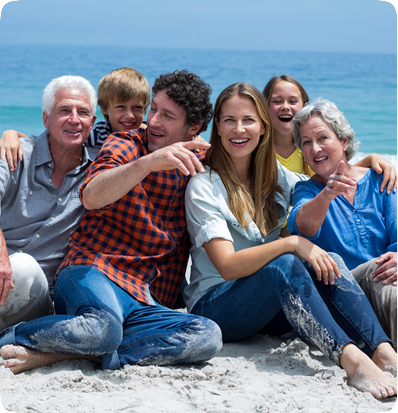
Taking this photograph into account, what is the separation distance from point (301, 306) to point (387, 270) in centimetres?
59

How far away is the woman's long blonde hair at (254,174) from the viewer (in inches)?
112

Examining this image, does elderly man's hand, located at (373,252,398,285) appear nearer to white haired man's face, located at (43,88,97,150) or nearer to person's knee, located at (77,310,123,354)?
person's knee, located at (77,310,123,354)

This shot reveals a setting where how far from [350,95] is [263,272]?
24.6m

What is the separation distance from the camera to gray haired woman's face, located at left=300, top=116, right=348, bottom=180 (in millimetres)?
2926

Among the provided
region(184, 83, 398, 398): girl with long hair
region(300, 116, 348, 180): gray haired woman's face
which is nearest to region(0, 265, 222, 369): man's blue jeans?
region(184, 83, 398, 398): girl with long hair

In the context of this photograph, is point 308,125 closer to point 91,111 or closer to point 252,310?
point 252,310

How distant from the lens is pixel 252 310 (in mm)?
2604

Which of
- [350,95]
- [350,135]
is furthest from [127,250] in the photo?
[350,95]

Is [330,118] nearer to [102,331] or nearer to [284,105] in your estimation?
[284,105]

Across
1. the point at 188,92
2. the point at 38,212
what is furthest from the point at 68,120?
the point at 188,92

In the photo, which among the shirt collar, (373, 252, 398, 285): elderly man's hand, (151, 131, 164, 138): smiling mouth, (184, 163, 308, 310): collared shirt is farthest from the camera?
the shirt collar

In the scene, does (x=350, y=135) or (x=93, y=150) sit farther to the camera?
(x=93, y=150)

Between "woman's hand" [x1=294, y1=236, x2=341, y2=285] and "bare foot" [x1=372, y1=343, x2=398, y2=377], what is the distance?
404mm

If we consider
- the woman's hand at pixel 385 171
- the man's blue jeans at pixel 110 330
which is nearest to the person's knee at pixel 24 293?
the man's blue jeans at pixel 110 330
